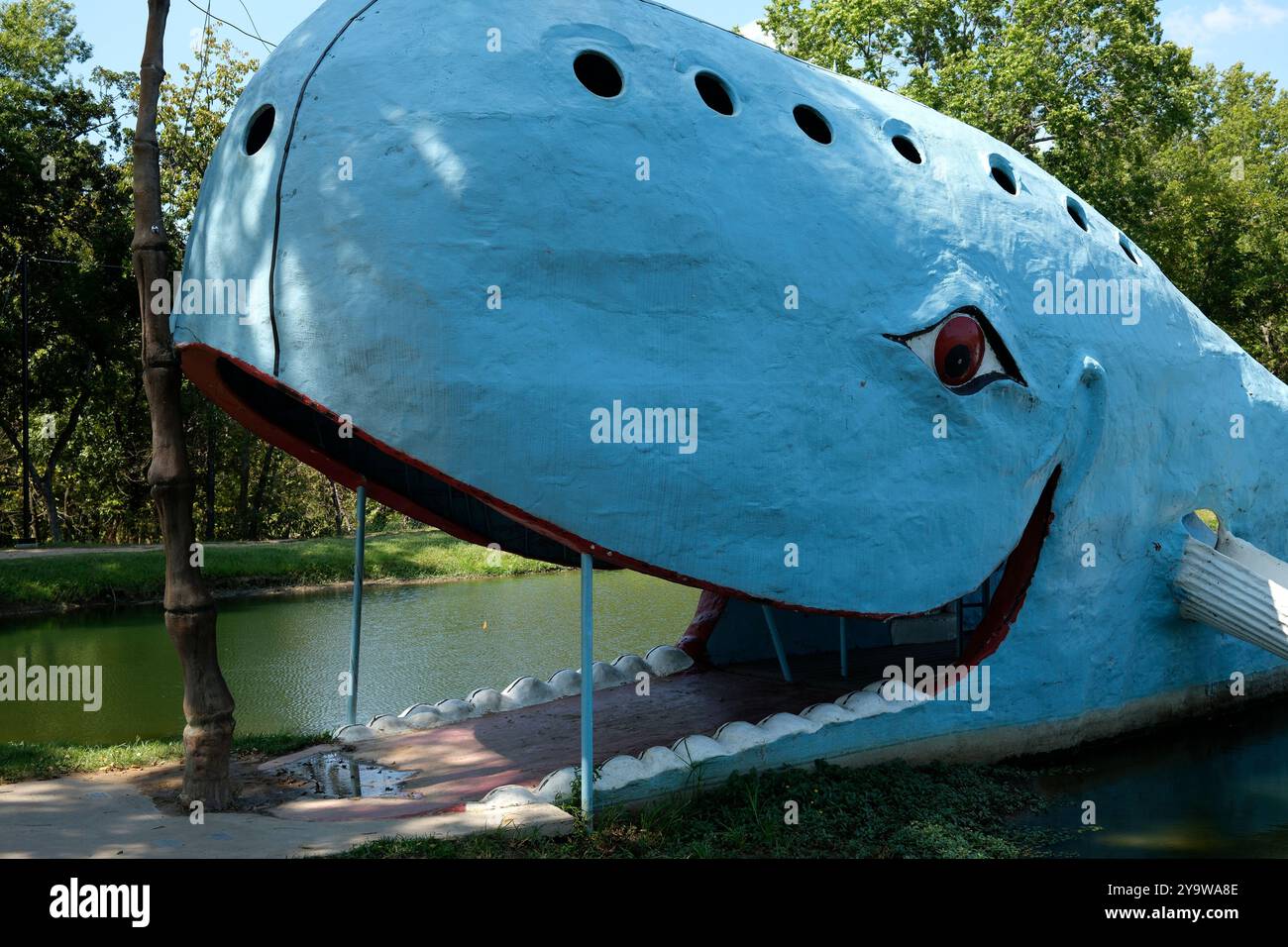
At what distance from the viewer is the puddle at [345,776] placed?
725 centimetres

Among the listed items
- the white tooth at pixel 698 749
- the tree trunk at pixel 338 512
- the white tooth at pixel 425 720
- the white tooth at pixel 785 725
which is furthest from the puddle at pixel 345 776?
the tree trunk at pixel 338 512

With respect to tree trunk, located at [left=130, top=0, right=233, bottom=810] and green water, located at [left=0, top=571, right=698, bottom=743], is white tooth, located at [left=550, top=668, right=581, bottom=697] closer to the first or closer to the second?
green water, located at [left=0, top=571, right=698, bottom=743]

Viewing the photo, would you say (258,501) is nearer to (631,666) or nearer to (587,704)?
(631,666)

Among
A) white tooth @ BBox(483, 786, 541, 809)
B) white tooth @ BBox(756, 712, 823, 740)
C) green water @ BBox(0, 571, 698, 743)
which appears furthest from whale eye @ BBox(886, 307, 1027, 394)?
green water @ BBox(0, 571, 698, 743)

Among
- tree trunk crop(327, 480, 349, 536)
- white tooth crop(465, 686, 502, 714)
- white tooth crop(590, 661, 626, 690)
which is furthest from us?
tree trunk crop(327, 480, 349, 536)

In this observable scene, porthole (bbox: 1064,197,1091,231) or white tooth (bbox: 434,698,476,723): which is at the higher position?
porthole (bbox: 1064,197,1091,231)

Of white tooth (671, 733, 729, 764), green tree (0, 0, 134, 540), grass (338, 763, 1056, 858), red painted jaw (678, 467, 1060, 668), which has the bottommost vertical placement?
grass (338, 763, 1056, 858)

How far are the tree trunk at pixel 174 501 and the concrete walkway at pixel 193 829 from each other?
0.38m

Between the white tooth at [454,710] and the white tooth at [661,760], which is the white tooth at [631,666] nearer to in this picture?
the white tooth at [454,710]

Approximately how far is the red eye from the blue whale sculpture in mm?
22

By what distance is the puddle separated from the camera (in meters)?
7.25

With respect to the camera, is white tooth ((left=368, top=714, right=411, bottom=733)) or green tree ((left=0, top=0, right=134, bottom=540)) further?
green tree ((left=0, top=0, right=134, bottom=540))

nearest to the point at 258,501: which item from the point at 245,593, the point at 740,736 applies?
the point at 245,593

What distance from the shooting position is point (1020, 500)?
8.30 m
